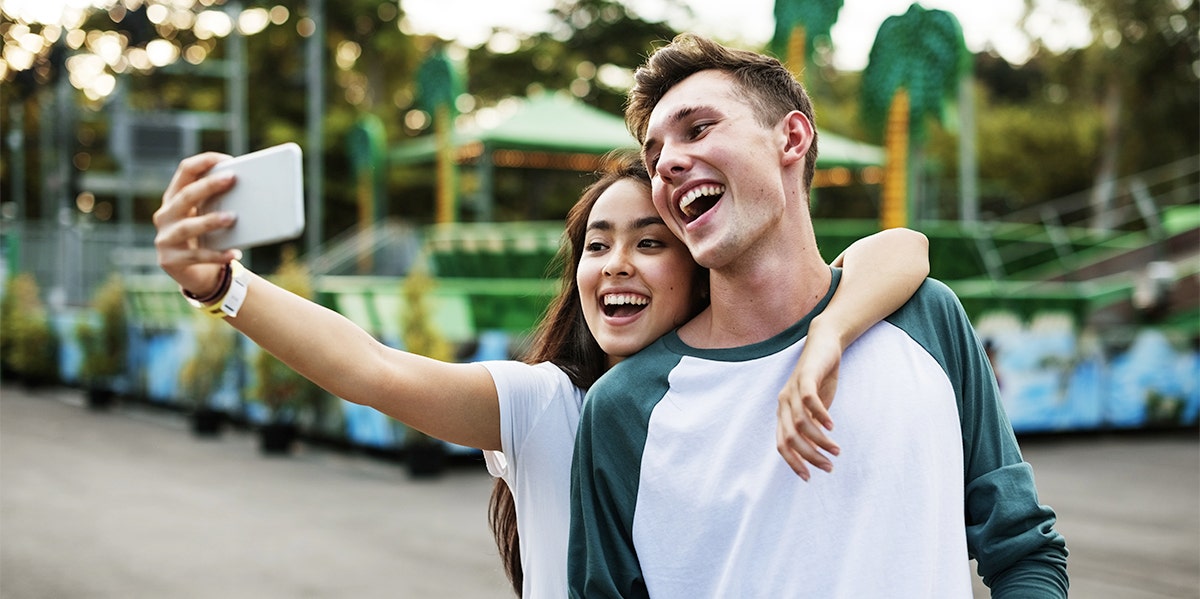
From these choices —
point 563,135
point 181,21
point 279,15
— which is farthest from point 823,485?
point 279,15

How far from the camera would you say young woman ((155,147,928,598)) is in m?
1.73

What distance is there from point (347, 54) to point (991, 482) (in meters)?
37.6

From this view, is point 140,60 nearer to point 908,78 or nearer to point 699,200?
point 908,78

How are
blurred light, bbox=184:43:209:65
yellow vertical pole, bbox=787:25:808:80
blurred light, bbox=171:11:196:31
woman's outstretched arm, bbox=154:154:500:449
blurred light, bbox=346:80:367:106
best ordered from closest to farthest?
woman's outstretched arm, bbox=154:154:500:449 < yellow vertical pole, bbox=787:25:808:80 < blurred light, bbox=171:11:196:31 < blurred light, bbox=184:43:209:65 < blurred light, bbox=346:80:367:106

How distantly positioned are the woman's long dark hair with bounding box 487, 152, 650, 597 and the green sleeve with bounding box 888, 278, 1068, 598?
659 millimetres

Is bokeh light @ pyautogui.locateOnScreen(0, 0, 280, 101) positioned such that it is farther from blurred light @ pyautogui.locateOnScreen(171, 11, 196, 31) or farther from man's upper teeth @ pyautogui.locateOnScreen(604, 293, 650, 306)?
man's upper teeth @ pyautogui.locateOnScreen(604, 293, 650, 306)

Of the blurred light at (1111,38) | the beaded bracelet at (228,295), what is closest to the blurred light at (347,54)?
the blurred light at (1111,38)

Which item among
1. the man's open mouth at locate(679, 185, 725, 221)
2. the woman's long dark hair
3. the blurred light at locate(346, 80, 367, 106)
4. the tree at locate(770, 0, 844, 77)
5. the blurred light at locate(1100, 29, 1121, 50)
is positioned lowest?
the woman's long dark hair

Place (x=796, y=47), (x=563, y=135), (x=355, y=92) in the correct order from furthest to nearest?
(x=355, y=92) < (x=563, y=135) < (x=796, y=47)

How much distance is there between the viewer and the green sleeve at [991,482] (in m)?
1.76

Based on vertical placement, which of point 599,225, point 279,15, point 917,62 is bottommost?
point 599,225

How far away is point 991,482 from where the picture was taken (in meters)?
1.78

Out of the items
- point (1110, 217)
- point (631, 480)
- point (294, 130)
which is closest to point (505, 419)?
point (631, 480)

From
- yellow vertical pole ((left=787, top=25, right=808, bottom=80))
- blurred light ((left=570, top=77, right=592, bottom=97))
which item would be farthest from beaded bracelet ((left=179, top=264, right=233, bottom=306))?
blurred light ((left=570, top=77, right=592, bottom=97))
